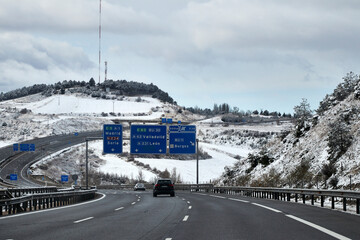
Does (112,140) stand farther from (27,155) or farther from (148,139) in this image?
(27,155)

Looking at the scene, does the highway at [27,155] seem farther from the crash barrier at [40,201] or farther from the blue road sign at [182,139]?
the crash barrier at [40,201]

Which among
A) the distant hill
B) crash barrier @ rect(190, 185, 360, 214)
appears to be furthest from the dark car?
the distant hill

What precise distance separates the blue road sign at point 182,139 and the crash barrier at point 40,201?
658 inches

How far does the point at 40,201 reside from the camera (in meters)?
25.5

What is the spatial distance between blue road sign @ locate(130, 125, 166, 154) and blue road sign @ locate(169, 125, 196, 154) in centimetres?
130

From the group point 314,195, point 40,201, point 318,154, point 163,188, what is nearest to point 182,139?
point 163,188

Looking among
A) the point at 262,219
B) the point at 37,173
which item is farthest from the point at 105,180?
the point at 262,219

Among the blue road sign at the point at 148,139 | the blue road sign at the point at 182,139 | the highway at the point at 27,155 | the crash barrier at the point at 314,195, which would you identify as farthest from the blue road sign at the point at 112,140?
the highway at the point at 27,155

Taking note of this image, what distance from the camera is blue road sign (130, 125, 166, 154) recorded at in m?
53.9

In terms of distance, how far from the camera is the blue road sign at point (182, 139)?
55.1m

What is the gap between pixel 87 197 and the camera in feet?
122

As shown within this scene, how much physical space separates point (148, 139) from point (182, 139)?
12.5 ft

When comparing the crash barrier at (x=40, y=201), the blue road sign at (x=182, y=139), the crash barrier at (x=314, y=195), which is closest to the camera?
the crash barrier at (x=314, y=195)

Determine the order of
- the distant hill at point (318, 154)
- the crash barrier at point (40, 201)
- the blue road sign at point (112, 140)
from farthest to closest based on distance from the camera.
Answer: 1. the blue road sign at point (112, 140)
2. the distant hill at point (318, 154)
3. the crash barrier at point (40, 201)
